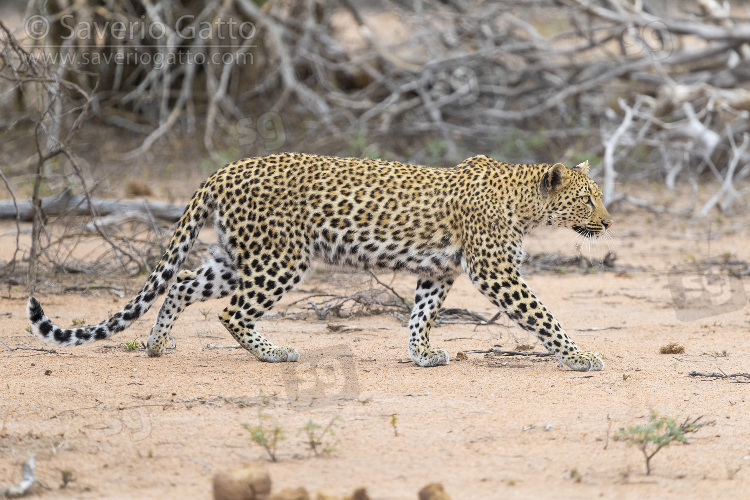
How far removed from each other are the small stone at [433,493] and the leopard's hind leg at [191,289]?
10.5ft

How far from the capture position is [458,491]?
13.5ft

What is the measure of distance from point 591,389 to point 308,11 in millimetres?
10445

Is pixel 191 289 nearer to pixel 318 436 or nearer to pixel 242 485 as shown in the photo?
pixel 318 436

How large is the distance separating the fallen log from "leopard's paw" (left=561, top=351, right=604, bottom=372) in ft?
15.9

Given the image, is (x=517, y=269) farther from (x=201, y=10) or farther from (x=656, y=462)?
(x=201, y=10)

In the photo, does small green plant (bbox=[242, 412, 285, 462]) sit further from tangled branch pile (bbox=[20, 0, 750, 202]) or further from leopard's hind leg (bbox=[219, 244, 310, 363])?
tangled branch pile (bbox=[20, 0, 750, 202])

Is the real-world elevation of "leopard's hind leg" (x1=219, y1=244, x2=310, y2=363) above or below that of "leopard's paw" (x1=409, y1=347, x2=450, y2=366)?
above

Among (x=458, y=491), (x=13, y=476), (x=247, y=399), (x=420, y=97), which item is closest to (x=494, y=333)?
(x=247, y=399)

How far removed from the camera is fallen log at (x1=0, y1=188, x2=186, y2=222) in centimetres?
966

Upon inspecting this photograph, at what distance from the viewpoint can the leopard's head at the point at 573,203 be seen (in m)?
6.73

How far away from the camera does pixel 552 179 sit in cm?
671
